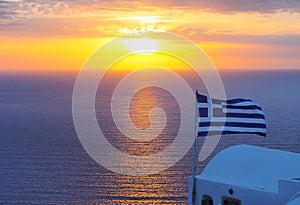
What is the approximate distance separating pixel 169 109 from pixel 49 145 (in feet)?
150

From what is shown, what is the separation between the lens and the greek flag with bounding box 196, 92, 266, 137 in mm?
15266

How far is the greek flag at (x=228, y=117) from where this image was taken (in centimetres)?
1527

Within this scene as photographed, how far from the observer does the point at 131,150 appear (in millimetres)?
68938

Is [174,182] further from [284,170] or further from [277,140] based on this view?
[284,170]

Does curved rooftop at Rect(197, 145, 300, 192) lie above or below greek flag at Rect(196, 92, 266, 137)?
below

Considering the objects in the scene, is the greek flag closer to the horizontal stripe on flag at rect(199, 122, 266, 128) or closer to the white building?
the horizontal stripe on flag at rect(199, 122, 266, 128)

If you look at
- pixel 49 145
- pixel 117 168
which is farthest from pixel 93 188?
pixel 49 145

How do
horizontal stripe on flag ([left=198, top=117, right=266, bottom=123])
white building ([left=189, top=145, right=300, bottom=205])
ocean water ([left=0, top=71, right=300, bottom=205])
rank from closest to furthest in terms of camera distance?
1. white building ([left=189, top=145, right=300, bottom=205])
2. horizontal stripe on flag ([left=198, top=117, right=266, bottom=123])
3. ocean water ([left=0, top=71, right=300, bottom=205])

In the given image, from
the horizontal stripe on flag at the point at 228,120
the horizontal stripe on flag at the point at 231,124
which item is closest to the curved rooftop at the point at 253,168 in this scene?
the horizontal stripe on flag at the point at 231,124

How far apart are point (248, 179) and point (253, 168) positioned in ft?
1.30

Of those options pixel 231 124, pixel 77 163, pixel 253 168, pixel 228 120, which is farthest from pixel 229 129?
pixel 77 163

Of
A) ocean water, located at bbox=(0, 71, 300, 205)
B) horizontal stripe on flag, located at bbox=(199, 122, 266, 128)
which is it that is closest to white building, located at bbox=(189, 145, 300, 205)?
horizontal stripe on flag, located at bbox=(199, 122, 266, 128)

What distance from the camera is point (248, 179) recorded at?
1447 cm

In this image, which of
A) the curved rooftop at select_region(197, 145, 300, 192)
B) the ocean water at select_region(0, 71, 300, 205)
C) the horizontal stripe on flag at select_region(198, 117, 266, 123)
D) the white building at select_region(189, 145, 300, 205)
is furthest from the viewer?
the ocean water at select_region(0, 71, 300, 205)
